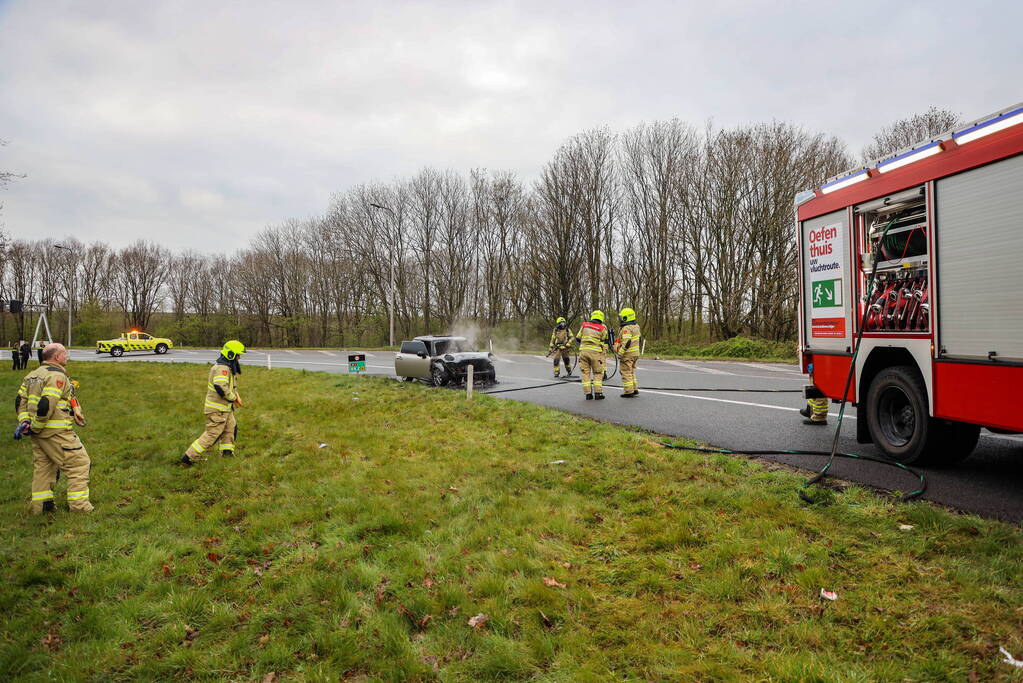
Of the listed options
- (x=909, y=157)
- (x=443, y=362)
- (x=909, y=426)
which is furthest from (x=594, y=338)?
(x=909, y=157)

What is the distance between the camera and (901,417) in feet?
19.4

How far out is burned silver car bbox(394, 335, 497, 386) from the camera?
13.6 metres

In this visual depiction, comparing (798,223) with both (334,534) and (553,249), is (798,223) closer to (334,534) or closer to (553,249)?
(334,534)

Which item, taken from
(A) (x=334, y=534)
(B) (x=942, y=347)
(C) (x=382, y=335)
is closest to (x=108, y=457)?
(A) (x=334, y=534)

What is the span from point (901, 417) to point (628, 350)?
18.9 feet

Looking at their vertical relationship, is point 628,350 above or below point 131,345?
below

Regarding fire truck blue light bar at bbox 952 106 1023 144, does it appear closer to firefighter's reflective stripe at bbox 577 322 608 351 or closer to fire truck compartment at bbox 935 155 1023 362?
fire truck compartment at bbox 935 155 1023 362

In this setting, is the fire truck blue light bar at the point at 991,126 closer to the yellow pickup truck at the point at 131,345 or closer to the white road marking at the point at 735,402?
the white road marking at the point at 735,402

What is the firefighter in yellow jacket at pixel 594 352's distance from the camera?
11430 millimetres

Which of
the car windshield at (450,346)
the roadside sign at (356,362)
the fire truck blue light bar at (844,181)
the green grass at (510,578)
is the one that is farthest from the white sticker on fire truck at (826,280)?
the roadside sign at (356,362)

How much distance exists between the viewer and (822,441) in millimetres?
6859

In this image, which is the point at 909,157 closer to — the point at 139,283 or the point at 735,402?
the point at 735,402

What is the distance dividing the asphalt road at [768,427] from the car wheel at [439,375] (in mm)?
1400

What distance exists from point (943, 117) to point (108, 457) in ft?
110
